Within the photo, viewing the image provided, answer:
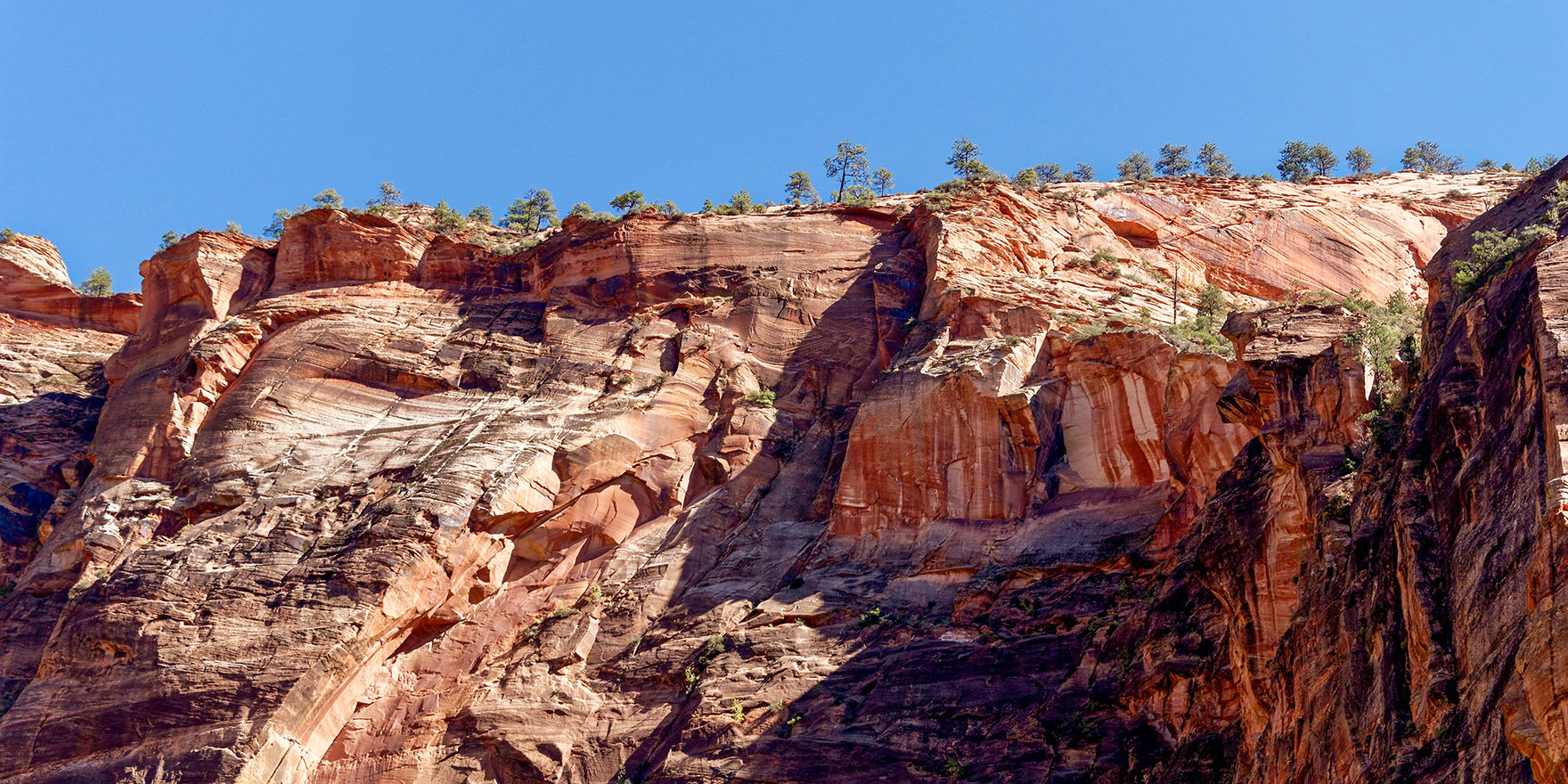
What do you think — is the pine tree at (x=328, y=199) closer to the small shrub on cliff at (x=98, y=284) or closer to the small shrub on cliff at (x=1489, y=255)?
the small shrub on cliff at (x=98, y=284)

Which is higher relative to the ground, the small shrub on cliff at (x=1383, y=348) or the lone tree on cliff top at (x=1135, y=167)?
the lone tree on cliff top at (x=1135, y=167)

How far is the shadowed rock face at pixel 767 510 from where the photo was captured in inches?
922

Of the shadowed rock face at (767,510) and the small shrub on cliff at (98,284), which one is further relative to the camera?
the small shrub on cliff at (98,284)

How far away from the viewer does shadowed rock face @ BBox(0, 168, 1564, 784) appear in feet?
76.8

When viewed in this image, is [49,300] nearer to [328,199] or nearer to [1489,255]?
[328,199]

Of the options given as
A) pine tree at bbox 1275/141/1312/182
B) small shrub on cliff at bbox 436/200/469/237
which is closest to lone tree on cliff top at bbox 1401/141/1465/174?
pine tree at bbox 1275/141/1312/182

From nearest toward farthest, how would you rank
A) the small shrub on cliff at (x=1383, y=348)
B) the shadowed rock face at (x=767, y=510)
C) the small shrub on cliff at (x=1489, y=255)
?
the small shrub on cliff at (x=1489, y=255) → the shadowed rock face at (x=767, y=510) → the small shrub on cliff at (x=1383, y=348)

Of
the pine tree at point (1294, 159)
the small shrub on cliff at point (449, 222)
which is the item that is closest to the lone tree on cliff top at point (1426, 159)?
the pine tree at point (1294, 159)

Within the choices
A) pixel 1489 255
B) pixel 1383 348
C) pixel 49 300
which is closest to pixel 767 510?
pixel 1383 348

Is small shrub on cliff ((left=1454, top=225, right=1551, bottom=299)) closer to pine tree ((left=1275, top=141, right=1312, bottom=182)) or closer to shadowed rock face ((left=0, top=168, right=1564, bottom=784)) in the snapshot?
shadowed rock face ((left=0, top=168, right=1564, bottom=784))

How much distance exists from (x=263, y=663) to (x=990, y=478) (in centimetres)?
1826

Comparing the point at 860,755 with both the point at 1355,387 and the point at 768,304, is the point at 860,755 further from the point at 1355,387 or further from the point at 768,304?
the point at 768,304

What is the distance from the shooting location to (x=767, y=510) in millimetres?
39562

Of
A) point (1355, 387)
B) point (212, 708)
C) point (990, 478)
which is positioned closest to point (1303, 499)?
point (1355, 387)
